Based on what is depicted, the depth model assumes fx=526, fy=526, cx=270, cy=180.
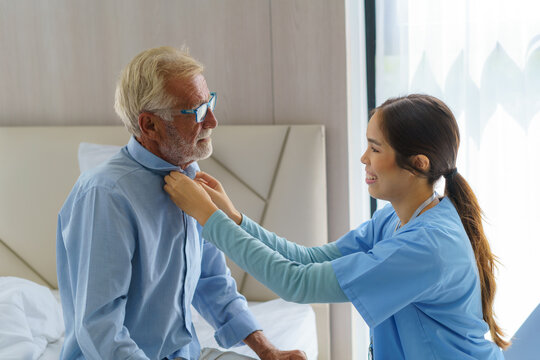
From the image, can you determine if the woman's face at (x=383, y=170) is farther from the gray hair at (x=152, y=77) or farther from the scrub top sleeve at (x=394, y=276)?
the gray hair at (x=152, y=77)

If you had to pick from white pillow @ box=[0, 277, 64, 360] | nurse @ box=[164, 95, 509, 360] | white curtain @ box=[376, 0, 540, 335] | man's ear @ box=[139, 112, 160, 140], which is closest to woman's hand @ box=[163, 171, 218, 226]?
nurse @ box=[164, 95, 509, 360]

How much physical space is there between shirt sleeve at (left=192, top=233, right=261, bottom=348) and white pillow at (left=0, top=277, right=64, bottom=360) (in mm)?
576

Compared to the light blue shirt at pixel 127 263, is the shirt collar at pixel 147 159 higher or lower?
higher

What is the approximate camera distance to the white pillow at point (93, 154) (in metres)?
2.27

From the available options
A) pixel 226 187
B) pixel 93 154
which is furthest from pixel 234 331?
pixel 93 154

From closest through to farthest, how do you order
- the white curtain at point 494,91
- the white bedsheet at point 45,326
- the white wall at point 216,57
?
the white bedsheet at point 45,326, the white curtain at point 494,91, the white wall at point 216,57

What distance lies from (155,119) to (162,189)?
18 centimetres

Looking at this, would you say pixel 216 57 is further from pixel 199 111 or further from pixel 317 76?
pixel 199 111

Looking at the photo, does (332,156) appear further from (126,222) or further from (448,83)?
(126,222)

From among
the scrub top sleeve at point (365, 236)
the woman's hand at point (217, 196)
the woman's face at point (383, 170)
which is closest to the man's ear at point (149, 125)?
the woman's hand at point (217, 196)

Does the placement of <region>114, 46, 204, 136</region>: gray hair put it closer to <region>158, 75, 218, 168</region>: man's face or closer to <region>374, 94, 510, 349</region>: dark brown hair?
<region>158, 75, 218, 168</region>: man's face

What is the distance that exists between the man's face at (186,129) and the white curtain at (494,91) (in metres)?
1.28

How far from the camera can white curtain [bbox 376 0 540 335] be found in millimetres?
2188

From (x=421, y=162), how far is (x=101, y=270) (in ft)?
2.63
